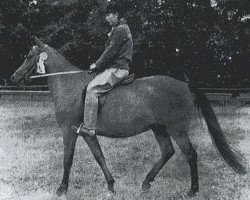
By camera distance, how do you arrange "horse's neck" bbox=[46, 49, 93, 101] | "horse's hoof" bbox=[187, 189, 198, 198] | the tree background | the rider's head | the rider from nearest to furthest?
"horse's hoof" bbox=[187, 189, 198, 198]
the rider
the rider's head
"horse's neck" bbox=[46, 49, 93, 101]
the tree background

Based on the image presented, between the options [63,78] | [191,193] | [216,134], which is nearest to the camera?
[191,193]

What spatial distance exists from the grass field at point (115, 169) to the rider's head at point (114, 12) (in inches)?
90.1

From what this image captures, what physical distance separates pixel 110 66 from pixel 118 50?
0.31 meters

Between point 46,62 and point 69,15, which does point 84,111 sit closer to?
point 46,62

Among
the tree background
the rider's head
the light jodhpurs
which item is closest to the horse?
the light jodhpurs

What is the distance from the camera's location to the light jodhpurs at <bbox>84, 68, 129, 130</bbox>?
295 inches

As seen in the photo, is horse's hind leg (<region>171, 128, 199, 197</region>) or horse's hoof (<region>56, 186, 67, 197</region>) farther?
horse's hoof (<region>56, 186, 67, 197</region>)

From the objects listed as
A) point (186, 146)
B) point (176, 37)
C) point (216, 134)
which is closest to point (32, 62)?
point (186, 146)

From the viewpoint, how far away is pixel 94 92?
7.50 m

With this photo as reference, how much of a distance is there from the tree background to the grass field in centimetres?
1075

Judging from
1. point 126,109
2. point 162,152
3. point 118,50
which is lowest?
point 162,152

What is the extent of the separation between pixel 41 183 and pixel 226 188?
10.7 ft

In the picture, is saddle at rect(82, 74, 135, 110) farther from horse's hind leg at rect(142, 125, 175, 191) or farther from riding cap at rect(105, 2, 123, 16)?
riding cap at rect(105, 2, 123, 16)

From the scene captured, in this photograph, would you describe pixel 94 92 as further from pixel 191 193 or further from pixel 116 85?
pixel 191 193
